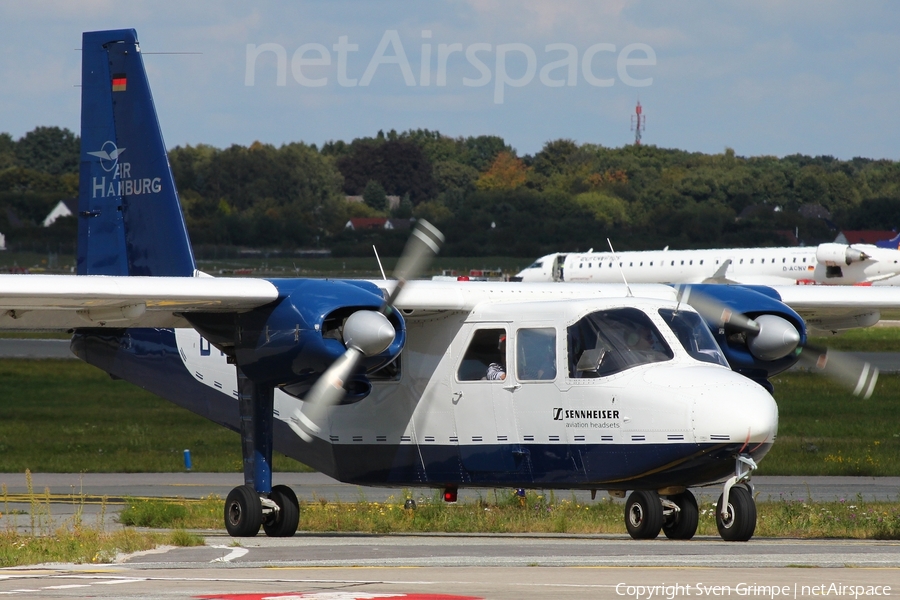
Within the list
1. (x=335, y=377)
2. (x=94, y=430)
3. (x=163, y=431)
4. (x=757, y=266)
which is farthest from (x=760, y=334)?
(x=757, y=266)

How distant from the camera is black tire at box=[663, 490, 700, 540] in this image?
1475 centimetres

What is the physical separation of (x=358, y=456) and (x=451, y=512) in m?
1.89

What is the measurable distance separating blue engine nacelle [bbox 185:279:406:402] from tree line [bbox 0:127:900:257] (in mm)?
48544

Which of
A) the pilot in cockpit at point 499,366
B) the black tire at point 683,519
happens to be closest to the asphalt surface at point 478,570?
the black tire at point 683,519

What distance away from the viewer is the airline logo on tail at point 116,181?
63.9 ft

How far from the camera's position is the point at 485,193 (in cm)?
7431

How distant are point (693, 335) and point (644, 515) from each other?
215 centimetres

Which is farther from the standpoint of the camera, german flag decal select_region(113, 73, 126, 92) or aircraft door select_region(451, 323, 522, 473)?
german flag decal select_region(113, 73, 126, 92)

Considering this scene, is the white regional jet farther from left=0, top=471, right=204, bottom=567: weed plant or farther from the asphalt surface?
left=0, top=471, right=204, bottom=567: weed plant

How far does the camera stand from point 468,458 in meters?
15.7

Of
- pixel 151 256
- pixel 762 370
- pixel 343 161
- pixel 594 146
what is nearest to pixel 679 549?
pixel 762 370

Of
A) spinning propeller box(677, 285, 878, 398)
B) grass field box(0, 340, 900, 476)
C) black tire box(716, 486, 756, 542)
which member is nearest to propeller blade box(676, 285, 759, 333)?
spinning propeller box(677, 285, 878, 398)

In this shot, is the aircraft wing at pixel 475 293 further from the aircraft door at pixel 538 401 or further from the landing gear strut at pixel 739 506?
the landing gear strut at pixel 739 506

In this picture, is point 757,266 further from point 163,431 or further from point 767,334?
point 767,334
